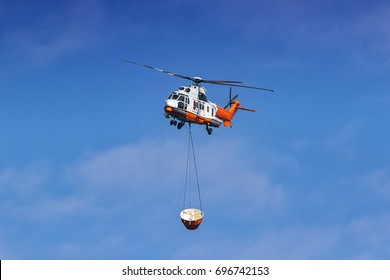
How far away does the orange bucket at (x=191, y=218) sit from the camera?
5096cm

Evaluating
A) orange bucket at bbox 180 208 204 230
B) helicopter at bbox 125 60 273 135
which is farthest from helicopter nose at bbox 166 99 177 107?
orange bucket at bbox 180 208 204 230

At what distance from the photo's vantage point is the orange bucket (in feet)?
167

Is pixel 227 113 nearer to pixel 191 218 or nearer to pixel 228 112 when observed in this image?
pixel 228 112

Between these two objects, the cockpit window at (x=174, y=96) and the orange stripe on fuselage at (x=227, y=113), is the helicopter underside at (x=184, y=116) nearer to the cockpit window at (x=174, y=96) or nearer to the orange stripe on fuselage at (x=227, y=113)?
the cockpit window at (x=174, y=96)

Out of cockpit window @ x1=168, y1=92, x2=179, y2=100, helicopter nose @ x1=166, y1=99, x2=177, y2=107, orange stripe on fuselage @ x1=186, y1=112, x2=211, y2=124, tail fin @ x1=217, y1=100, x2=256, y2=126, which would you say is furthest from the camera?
tail fin @ x1=217, y1=100, x2=256, y2=126

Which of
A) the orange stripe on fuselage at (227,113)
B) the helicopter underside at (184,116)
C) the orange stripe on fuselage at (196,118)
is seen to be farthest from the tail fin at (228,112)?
the orange stripe on fuselage at (196,118)

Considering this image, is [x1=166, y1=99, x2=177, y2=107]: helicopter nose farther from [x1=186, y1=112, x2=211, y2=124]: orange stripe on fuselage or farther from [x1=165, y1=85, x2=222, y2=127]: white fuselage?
[x1=186, y1=112, x2=211, y2=124]: orange stripe on fuselage

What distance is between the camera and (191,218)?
5147cm

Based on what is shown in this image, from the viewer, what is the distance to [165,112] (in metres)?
54.4

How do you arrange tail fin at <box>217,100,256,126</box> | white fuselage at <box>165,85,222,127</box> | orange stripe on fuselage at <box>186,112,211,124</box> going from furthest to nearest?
tail fin at <box>217,100,256,126</box>
orange stripe on fuselage at <box>186,112,211,124</box>
white fuselage at <box>165,85,222,127</box>

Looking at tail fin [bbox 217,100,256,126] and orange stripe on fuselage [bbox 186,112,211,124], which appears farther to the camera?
tail fin [bbox 217,100,256,126]
